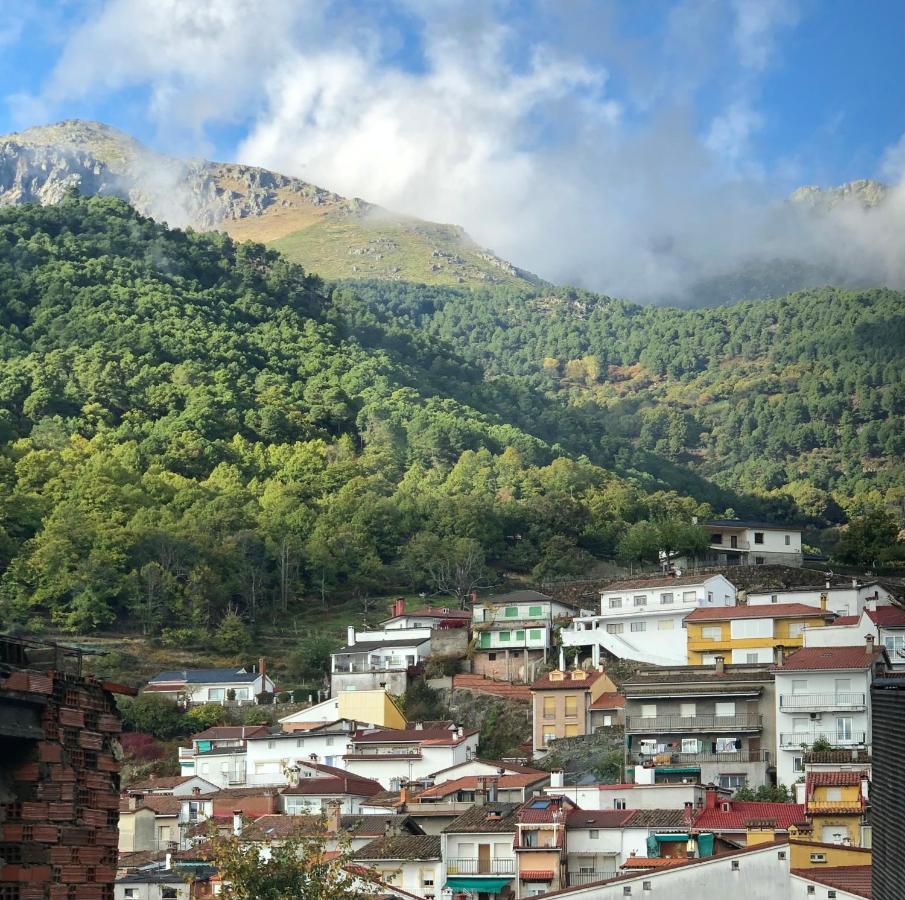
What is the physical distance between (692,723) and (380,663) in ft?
73.6

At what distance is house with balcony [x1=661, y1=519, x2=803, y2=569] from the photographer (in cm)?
9788

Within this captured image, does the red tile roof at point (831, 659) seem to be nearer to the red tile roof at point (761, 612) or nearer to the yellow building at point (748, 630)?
the yellow building at point (748, 630)

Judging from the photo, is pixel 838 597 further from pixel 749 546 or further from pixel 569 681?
pixel 749 546

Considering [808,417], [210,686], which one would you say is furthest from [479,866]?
[808,417]

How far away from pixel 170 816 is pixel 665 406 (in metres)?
133

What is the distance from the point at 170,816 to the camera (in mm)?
64188

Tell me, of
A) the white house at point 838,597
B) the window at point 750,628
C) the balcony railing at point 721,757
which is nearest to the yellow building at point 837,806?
the balcony railing at point 721,757

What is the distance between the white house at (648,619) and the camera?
258ft

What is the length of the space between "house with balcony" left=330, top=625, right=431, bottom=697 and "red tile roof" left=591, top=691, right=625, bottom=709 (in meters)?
11.3

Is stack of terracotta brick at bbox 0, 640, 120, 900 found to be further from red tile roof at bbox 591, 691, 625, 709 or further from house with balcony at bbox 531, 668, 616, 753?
red tile roof at bbox 591, 691, 625, 709

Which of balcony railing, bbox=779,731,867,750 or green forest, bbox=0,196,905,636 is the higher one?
green forest, bbox=0,196,905,636

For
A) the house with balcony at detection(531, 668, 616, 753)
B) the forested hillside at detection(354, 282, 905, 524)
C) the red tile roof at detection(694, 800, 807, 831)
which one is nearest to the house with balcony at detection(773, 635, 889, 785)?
the red tile roof at detection(694, 800, 807, 831)

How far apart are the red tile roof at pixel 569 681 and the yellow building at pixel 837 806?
22621 millimetres

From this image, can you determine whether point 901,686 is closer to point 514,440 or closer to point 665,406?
point 514,440
